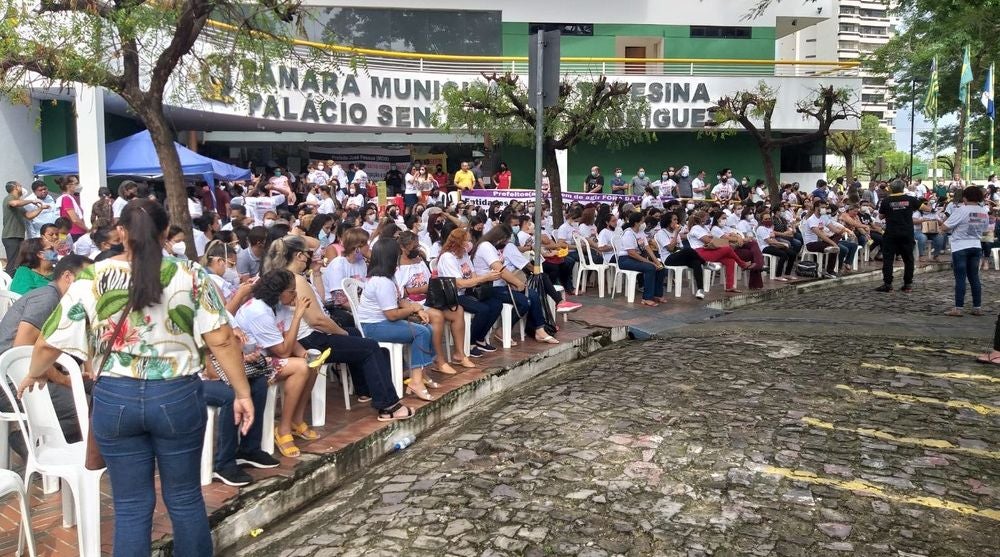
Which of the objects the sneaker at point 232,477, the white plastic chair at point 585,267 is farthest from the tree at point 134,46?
the white plastic chair at point 585,267

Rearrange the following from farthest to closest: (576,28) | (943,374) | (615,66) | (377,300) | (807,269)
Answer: (576,28) < (615,66) < (807,269) < (943,374) < (377,300)

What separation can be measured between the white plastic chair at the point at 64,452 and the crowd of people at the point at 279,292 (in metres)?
0.21

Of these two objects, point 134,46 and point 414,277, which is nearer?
point 414,277

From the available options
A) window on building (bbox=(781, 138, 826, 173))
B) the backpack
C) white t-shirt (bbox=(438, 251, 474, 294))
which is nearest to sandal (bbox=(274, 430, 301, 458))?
white t-shirt (bbox=(438, 251, 474, 294))

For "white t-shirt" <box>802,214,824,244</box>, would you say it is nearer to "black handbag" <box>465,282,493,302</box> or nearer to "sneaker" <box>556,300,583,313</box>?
"sneaker" <box>556,300,583,313</box>

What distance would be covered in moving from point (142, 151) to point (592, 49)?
53.8 ft

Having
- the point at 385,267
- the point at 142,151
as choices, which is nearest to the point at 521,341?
the point at 385,267

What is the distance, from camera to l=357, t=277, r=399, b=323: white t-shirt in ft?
22.2

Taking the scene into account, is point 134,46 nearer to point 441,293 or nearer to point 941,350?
point 441,293

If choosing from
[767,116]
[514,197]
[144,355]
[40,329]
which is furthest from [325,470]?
[767,116]

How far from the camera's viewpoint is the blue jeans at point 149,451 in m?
3.42

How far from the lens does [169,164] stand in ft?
28.0

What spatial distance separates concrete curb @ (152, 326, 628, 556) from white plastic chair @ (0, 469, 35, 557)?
21.7 inches

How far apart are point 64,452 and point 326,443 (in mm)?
1819
